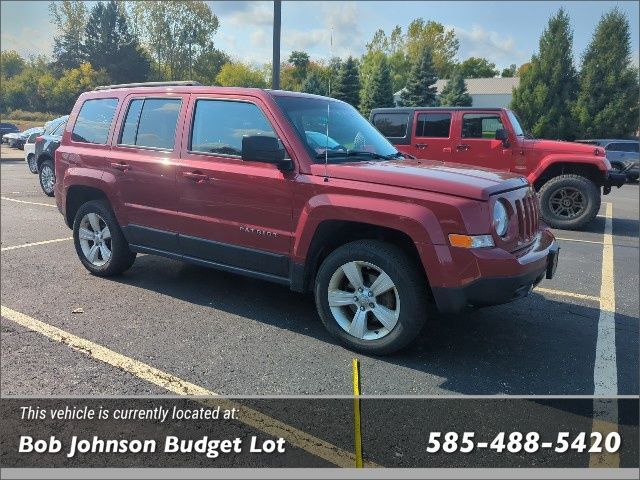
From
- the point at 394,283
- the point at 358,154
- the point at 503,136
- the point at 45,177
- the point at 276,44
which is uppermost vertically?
the point at 276,44

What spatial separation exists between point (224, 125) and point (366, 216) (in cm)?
156

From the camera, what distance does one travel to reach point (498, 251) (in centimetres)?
334

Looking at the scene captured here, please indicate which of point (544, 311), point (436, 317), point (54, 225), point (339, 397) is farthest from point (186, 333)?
point (54, 225)

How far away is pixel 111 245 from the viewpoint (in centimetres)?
520

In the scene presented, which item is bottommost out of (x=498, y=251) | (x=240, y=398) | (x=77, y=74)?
(x=240, y=398)

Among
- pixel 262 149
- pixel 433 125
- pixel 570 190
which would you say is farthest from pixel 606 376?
pixel 433 125

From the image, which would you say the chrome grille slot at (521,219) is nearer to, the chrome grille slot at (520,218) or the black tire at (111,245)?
the chrome grille slot at (520,218)

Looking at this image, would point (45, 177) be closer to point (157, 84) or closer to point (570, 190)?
point (157, 84)

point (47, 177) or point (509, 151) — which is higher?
point (509, 151)

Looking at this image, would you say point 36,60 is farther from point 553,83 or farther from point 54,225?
point 553,83

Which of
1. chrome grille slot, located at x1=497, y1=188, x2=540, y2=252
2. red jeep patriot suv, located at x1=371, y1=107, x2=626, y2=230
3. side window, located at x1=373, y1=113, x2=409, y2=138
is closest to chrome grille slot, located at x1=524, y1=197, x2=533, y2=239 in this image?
chrome grille slot, located at x1=497, y1=188, x2=540, y2=252

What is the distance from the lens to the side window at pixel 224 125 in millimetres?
4191

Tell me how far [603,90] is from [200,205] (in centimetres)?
2779

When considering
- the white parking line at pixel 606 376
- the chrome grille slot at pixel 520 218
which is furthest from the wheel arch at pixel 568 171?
the chrome grille slot at pixel 520 218
